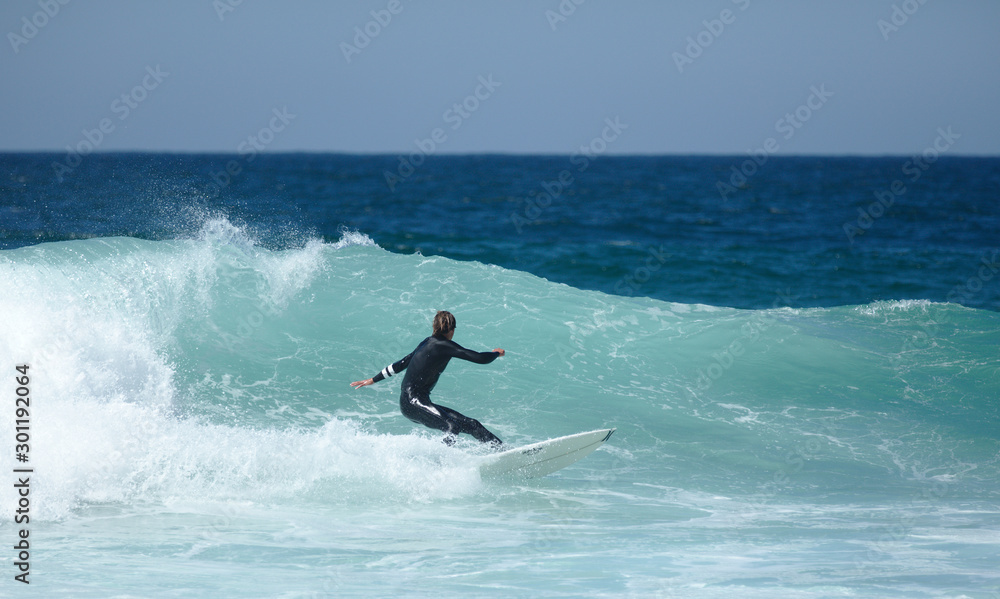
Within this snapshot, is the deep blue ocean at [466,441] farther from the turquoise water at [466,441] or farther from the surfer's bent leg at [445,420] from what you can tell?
the surfer's bent leg at [445,420]

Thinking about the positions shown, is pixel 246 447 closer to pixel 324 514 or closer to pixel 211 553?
pixel 324 514

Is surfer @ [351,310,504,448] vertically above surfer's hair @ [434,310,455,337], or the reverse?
surfer's hair @ [434,310,455,337]

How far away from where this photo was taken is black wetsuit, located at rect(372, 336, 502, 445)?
25.8 ft

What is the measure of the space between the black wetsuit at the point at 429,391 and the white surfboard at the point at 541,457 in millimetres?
237

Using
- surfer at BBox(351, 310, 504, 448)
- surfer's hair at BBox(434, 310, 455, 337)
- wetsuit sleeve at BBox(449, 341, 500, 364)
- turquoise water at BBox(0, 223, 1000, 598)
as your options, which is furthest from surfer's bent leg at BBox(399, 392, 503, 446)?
surfer's hair at BBox(434, 310, 455, 337)

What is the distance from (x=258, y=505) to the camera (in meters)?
7.16

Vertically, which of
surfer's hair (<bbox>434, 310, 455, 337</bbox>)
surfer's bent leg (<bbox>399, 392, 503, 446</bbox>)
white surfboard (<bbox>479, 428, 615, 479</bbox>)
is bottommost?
white surfboard (<bbox>479, 428, 615, 479</bbox>)

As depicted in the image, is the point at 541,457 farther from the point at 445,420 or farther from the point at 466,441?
the point at 445,420

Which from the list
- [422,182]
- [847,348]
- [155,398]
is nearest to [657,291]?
[847,348]

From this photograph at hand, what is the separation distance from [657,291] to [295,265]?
8.27m

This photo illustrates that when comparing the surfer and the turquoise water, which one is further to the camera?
the surfer

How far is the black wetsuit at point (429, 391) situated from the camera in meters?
7.87

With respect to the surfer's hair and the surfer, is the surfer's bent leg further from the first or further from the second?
the surfer's hair

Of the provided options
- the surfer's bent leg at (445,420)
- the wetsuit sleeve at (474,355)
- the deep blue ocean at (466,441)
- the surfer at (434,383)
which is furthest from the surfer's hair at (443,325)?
the deep blue ocean at (466,441)
